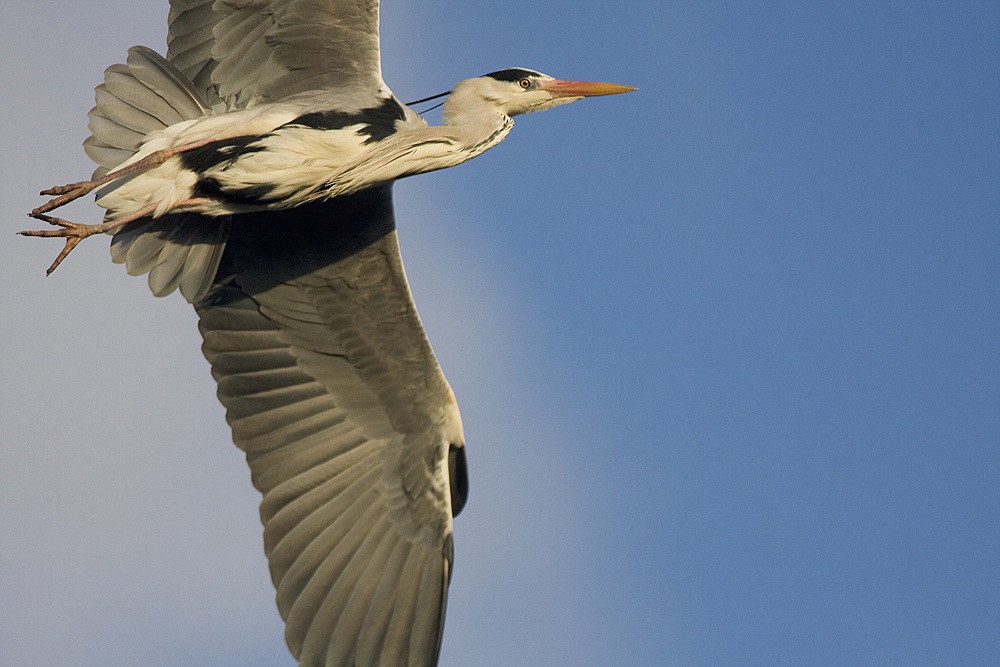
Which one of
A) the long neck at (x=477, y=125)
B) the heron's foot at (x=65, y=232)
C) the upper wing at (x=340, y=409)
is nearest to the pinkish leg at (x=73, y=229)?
the heron's foot at (x=65, y=232)

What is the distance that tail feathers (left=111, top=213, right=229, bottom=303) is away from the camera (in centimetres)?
537

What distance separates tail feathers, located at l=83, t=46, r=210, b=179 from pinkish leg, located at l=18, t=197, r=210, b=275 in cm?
41

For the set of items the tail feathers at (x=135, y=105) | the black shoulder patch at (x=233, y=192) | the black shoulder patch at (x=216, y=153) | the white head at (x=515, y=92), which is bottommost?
the black shoulder patch at (x=233, y=192)

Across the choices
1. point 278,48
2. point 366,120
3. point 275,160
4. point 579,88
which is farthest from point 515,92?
point 275,160

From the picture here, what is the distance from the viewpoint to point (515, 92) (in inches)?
238

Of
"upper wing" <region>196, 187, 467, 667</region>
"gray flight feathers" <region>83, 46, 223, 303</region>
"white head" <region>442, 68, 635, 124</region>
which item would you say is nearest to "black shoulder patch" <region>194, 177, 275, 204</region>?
"gray flight feathers" <region>83, 46, 223, 303</region>

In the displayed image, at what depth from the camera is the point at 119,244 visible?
5.34 m

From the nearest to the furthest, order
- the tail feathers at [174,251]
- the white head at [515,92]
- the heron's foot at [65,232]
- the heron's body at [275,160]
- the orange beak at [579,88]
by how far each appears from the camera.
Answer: the heron's foot at [65,232], the heron's body at [275,160], the tail feathers at [174,251], the white head at [515,92], the orange beak at [579,88]

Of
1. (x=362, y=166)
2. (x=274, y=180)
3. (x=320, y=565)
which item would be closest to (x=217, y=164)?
(x=274, y=180)

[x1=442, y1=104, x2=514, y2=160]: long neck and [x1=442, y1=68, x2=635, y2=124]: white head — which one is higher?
[x1=442, y1=68, x2=635, y2=124]: white head

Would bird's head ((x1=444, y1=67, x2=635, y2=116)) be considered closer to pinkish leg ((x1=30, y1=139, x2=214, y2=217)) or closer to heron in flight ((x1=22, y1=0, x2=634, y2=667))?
heron in flight ((x1=22, y1=0, x2=634, y2=667))

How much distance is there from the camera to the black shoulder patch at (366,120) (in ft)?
16.7

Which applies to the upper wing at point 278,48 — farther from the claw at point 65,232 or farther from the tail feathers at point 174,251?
the claw at point 65,232

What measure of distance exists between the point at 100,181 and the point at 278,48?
3.68 feet
